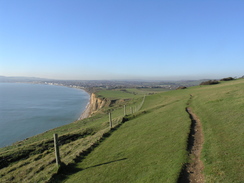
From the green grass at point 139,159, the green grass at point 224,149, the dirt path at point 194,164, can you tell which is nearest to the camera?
the green grass at point 224,149

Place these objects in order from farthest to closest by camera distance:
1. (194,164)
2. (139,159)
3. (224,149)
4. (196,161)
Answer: (139,159) → (224,149) → (196,161) → (194,164)

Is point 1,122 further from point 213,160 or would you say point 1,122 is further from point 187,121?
point 213,160

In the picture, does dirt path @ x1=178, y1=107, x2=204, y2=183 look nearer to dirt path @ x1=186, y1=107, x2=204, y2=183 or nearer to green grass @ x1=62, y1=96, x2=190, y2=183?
dirt path @ x1=186, y1=107, x2=204, y2=183

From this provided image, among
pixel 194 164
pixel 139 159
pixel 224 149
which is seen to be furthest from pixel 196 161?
pixel 139 159

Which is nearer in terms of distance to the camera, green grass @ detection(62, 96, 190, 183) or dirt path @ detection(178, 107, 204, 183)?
dirt path @ detection(178, 107, 204, 183)

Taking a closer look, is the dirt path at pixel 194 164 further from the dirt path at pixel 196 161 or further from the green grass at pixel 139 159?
the green grass at pixel 139 159

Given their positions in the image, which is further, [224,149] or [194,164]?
[224,149]

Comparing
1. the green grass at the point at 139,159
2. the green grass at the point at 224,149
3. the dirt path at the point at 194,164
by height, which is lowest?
the green grass at the point at 139,159

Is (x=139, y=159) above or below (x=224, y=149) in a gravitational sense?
below

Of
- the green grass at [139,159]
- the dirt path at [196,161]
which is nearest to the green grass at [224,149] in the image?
the dirt path at [196,161]

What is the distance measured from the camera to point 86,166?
10156 millimetres

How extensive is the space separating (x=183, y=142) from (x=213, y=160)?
2909mm

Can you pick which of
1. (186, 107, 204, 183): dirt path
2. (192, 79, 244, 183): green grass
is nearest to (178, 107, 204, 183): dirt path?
(186, 107, 204, 183): dirt path

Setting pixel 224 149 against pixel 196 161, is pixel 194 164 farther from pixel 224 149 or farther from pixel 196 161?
pixel 224 149
